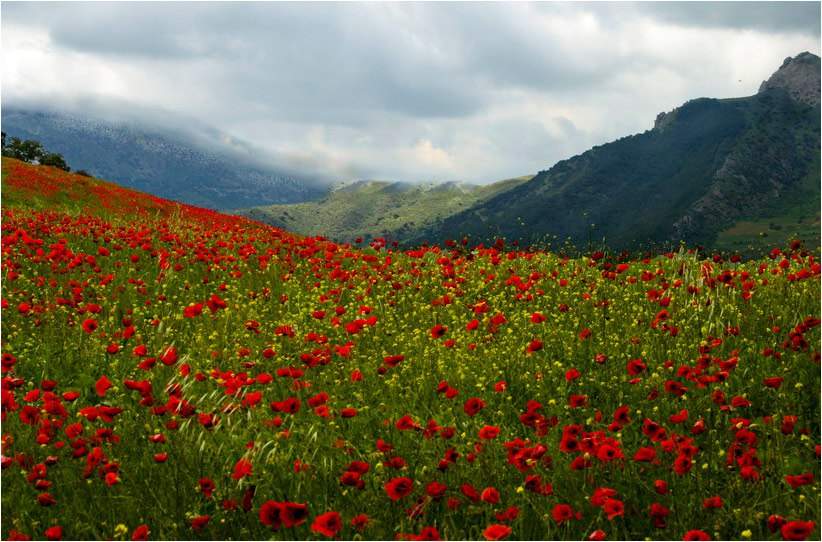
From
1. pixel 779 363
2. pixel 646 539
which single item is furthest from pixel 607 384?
→ pixel 646 539

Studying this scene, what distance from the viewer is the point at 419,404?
6.18 m

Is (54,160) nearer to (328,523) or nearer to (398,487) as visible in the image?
(398,487)

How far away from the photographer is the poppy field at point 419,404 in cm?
418

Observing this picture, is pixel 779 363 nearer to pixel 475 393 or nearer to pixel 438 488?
pixel 475 393

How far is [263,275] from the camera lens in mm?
11578

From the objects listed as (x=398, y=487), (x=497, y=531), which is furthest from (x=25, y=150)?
(x=497, y=531)

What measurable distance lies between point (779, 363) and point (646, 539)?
10.6ft

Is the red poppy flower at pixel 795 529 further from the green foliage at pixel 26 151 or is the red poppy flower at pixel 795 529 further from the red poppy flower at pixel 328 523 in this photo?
the green foliage at pixel 26 151

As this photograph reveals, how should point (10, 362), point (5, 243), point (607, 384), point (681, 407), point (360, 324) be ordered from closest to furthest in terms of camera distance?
point (10, 362)
point (681, 407)
point (607, 384)
point (360, 324)
point (5, 243)

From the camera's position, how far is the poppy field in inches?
165

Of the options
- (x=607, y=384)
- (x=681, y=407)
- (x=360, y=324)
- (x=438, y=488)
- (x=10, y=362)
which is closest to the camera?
(x=438, y=488)

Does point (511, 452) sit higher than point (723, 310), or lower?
lower

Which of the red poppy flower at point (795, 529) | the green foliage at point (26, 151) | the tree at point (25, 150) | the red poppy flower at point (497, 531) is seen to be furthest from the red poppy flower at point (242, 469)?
the tree at point (25, 150)

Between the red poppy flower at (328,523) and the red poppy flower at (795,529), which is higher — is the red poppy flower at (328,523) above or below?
below
